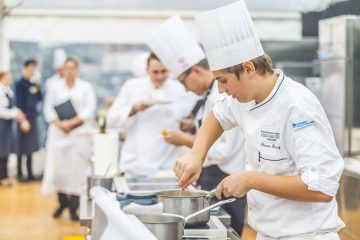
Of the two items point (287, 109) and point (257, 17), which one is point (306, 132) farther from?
point (257, 17)

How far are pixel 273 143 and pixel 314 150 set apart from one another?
5.7 inches

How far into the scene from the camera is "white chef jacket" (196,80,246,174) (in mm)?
3068

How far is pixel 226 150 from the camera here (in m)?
3.07

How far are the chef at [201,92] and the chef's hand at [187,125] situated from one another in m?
0.05

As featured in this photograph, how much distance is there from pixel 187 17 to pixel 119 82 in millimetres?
1304

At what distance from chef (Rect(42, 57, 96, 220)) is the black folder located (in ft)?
0.16

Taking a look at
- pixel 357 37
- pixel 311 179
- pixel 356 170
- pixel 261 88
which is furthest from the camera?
pixel 357 37

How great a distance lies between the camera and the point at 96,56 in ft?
30.1

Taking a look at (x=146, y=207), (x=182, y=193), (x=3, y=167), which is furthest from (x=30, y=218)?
(x=146, y=207)

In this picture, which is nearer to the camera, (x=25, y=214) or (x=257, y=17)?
(x=25, y=214)

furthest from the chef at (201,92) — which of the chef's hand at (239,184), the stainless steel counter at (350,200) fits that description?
the chef's hand at (239,184)

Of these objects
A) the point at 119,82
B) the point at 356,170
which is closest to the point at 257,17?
the point at 119,82

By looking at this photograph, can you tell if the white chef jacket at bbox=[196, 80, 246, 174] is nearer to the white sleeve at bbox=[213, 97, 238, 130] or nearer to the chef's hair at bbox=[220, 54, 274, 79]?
the white sleeve at bbox=[213, 97, 238, 130]

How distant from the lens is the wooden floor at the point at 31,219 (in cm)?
562
